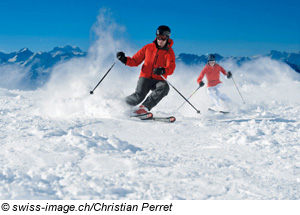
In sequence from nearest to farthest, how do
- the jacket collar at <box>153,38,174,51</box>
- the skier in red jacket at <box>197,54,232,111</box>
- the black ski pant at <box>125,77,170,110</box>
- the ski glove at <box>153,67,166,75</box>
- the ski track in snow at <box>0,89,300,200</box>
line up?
the ski track in snow at <box>0,89,300,200</box> → the ski glove at <box>153,67,166,75</box> → the jacket collar at <box>153,38,174,51</box> → the black ski pant at <box>125,77,170,110</box> → the skier in red jacket at <box>197,54,232,111</box>

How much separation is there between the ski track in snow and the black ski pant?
3.80 ft

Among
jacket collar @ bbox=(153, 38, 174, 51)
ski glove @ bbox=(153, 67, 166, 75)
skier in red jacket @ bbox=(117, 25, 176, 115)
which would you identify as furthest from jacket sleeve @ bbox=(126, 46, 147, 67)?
ski glove @ bbox=(153, 67, 166, 75)

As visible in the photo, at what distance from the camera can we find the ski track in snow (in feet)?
6.88

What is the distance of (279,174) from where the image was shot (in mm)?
2506

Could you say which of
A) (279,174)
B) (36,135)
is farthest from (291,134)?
(36,135)

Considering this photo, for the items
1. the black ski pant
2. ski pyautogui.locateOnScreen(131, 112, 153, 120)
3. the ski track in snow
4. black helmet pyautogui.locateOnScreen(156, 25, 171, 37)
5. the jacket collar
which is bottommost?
the ski track in snow

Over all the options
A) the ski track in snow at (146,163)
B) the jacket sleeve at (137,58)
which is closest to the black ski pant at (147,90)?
Answer: the jacket sleeve at (137,58)

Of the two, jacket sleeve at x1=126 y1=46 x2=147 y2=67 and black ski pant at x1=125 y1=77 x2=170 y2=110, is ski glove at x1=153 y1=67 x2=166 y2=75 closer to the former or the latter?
black ski pant at x1=125 y1=77 x2=170 y2=110

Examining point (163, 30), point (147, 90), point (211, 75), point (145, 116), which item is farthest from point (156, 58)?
point (211, 75)

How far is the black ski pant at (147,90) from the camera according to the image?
5.36m

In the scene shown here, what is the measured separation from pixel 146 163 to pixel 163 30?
10.2 ft

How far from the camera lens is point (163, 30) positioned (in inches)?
197

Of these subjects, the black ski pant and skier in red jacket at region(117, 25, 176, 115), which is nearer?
skier in red jacket at region(117, 25, 176, 115)

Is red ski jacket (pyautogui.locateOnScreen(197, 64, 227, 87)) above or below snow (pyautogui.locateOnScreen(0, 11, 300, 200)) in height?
above
